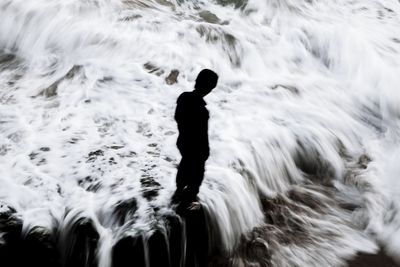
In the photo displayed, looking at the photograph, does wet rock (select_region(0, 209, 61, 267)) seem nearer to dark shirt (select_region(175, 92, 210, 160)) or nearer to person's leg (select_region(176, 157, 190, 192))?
person's leg (select_region(176, 157, 190, 192))

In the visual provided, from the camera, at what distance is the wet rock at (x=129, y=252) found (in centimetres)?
477

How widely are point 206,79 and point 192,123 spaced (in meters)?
0.43

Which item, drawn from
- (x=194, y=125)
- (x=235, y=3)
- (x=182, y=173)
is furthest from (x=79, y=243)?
(x=235, y=3)

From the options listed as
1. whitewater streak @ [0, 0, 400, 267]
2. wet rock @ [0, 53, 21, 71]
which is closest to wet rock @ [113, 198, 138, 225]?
whitewater streak @ [0, 0, 400, 267]

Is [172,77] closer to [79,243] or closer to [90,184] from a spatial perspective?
[90,184]

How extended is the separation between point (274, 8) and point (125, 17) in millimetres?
3574

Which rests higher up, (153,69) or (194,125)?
(194,125)

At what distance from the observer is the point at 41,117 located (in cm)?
683

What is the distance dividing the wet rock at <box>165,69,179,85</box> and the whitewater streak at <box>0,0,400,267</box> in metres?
0.03

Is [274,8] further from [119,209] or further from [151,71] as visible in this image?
[119,209]

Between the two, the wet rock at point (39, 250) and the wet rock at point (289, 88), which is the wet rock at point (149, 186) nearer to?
the wet rock at point (39, 250)

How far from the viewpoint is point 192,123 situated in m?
4.18

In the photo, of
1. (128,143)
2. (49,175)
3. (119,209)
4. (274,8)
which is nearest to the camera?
(119,209)

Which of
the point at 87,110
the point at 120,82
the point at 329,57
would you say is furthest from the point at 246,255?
the point at 329,57
